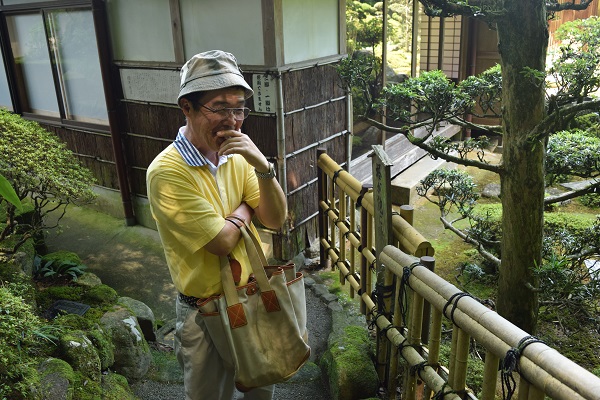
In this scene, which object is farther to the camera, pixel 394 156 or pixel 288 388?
pixel 394 156

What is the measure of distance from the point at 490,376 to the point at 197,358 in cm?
165

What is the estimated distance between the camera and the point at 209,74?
8.84 ft

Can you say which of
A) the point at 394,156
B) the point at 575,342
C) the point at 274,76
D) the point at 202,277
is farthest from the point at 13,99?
the point at 575,342

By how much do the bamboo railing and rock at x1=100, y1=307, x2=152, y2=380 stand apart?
→ 7.29 ft

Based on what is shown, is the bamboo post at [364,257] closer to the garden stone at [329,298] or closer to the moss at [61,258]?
the garden stone at [329,298]

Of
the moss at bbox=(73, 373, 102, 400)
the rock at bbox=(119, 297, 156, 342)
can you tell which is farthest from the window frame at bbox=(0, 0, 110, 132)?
the moss at bbox=(73, 373, 102, 400)

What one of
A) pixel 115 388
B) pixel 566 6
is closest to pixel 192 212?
pixel 115 388

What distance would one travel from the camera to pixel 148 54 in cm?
789

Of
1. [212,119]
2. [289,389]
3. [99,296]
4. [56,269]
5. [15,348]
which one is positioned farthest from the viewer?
[56,269]

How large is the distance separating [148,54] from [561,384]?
7309 mm

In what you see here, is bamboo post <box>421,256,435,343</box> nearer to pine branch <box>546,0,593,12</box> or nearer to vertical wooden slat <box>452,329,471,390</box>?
vertical wooden slat <box>452,329,471,390</box>

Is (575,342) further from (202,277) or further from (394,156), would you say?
(394,156)

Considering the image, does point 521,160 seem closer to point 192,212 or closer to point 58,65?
point 192,212

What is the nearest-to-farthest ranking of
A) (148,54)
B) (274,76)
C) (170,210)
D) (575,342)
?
(170,210)
(575,342)
(274,76)
(148,54)
